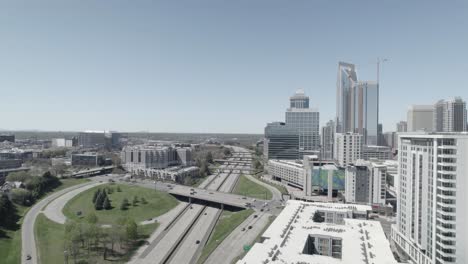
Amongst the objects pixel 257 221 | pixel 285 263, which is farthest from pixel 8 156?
pixel 285 263

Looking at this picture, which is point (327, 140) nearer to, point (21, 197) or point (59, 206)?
point (59, 206)

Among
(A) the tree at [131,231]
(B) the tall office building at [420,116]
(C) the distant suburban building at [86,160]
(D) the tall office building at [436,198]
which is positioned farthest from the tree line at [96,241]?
(B) the tall office building at [420,116]

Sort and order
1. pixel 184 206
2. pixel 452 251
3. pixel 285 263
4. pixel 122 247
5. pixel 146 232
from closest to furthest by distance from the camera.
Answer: pixel 285 263
pixel 452 251
pixel 122 247
pixel 146 232
pixel 184 206

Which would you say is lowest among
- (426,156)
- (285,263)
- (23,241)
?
(23,241)

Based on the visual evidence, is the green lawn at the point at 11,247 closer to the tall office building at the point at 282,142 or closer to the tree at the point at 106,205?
the tree at the point at 106,205

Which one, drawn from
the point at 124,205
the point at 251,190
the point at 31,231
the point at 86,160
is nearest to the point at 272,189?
the point at 251,190

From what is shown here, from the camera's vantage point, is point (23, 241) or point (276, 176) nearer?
point (23, 241)

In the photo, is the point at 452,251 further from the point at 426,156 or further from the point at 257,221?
the point at 257,221
